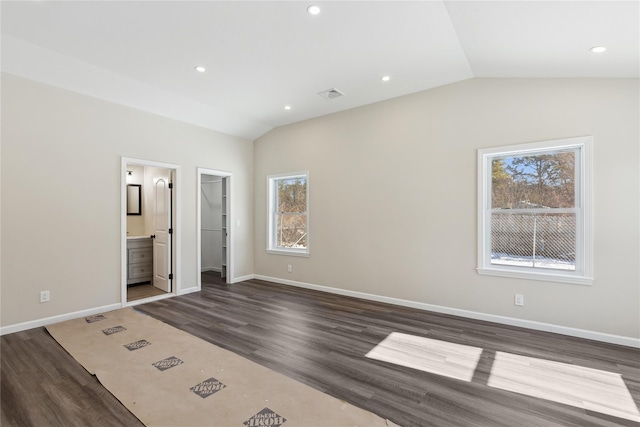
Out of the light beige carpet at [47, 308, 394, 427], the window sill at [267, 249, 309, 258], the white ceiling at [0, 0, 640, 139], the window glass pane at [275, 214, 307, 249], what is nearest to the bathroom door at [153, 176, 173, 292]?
the white ceiling at [0, 0, 640, 139]

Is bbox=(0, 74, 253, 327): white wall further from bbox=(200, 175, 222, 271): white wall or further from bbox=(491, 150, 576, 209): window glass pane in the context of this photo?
bbox=(491, 150, 576, 209): window glass pane

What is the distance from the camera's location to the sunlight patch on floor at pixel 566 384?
214cm

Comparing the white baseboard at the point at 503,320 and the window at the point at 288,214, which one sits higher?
the window at the point at 288,214

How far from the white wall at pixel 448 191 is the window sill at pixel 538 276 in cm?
6

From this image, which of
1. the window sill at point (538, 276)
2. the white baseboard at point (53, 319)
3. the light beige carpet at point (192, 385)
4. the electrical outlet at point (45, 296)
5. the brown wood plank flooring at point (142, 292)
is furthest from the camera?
the brown wood plank flooring at point (142, 292)

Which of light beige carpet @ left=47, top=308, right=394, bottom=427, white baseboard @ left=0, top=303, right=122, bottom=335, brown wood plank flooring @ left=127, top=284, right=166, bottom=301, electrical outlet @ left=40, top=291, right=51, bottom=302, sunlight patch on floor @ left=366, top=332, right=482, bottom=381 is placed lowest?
sunlight patch on floor @ left=366, top=332, right=482, bottom=381

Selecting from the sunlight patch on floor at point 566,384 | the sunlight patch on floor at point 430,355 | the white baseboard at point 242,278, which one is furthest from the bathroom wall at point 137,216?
the sunlight patch on floor at point 566,384

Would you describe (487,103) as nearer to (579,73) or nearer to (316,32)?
(579,73)

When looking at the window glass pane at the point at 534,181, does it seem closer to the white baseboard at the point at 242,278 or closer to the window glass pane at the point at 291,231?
the window glass pane at the point at 291,231

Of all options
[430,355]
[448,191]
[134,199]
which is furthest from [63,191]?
[448,191]

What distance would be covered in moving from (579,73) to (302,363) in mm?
4124

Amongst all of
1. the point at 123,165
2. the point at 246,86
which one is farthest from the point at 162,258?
the point at 246,86

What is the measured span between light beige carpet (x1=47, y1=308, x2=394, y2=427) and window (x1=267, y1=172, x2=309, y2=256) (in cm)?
278

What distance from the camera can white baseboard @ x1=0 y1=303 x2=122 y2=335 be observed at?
3.39 m
